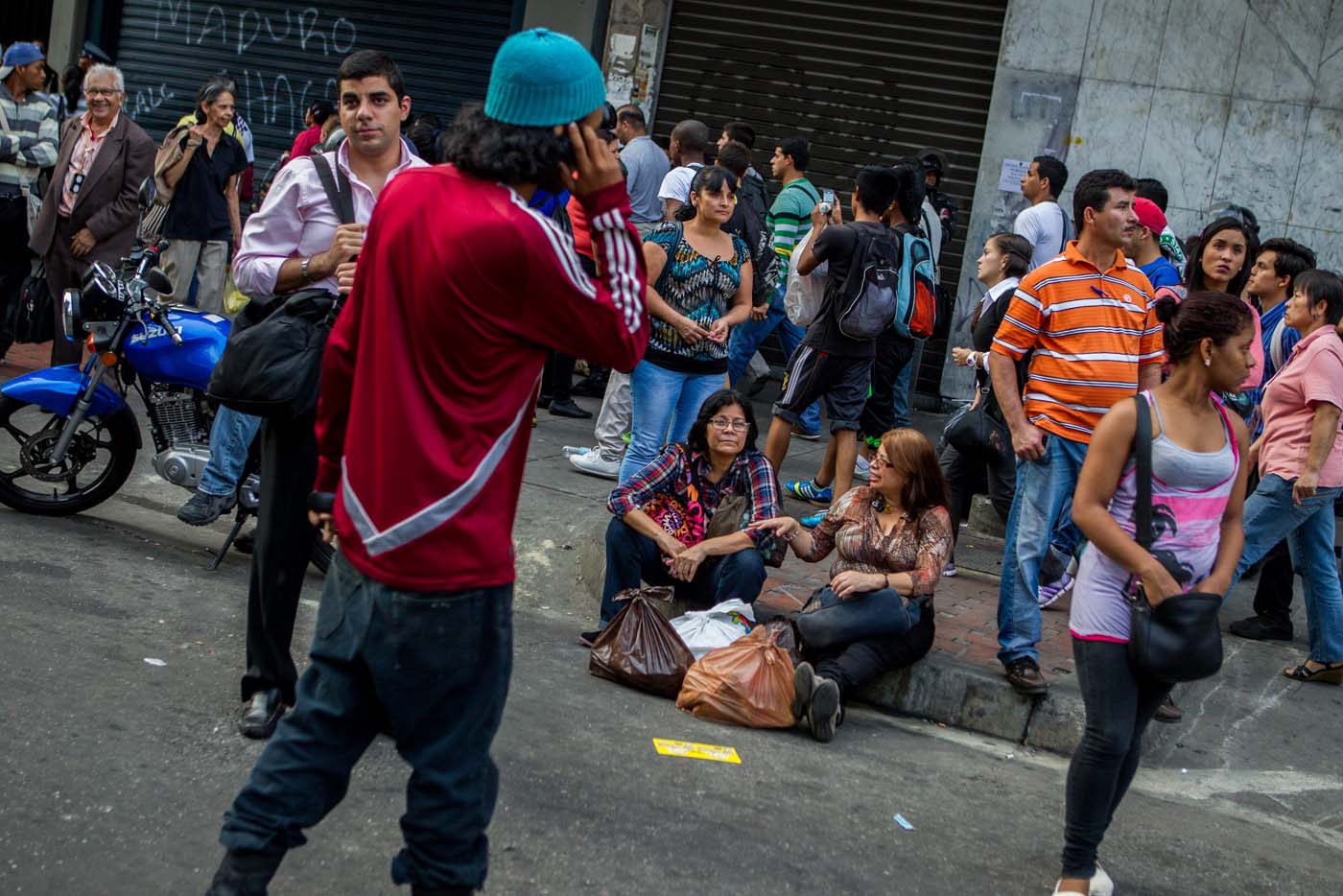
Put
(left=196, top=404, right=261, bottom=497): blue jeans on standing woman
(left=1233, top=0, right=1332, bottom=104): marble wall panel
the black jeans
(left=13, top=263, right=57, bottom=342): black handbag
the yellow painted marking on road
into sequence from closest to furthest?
1. the black jeans
2. the yellow painted marking on road
3. (left=196, top=404, right=261, bottom=497): blue jeans on standing woman
4. (left=13, top=263, right=57, bottom=342): black handbag
5. (left=1233, top=0, right=1332, bottom=104): marble wall panel

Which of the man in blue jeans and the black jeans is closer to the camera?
the black jeans

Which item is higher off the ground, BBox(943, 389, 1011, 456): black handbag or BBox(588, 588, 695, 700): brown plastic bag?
BBox(943, 389, 1011, 456): black handbag

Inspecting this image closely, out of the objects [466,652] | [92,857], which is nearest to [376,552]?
[466,652]

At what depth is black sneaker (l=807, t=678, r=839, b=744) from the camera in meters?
5.25

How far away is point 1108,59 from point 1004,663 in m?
6.87

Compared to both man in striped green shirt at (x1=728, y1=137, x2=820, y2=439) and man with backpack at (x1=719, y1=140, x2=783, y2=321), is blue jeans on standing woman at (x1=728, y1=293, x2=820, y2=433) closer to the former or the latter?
man in striped green shirt at (x1=728, y1=137, x2=820, y2=439)

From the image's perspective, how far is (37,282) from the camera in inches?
358

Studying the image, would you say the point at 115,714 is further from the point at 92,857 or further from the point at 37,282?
the point at 37,282

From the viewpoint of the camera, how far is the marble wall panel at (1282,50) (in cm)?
1090

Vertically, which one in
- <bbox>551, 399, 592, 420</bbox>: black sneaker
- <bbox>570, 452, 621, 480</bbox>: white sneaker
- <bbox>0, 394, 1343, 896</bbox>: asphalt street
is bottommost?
<bbox>0, 394, 1343, 896</bbox>: asphalt street

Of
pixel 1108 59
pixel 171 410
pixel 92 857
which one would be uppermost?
pixel 1108 59

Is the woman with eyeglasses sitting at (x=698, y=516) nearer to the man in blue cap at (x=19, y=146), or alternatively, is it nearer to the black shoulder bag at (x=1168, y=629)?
the black shoulder bag at (x=1168, y=629)

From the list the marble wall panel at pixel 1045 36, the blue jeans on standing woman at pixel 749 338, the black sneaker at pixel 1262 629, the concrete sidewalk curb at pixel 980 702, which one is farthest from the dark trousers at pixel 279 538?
the marble wall panel at pixel 1045 36

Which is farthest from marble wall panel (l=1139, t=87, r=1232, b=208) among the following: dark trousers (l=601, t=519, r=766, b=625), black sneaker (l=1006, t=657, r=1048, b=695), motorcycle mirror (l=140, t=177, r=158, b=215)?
motorcycle mirror (l=140, t=177, r=158, b=215)
